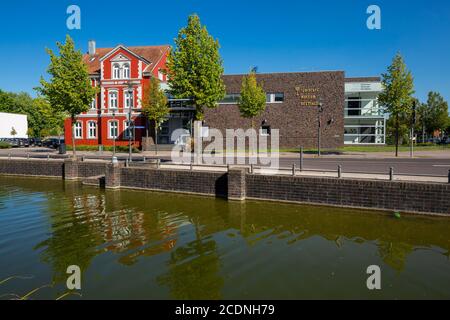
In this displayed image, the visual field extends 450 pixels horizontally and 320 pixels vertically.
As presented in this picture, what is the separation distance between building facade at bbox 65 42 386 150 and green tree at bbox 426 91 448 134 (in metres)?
21.1

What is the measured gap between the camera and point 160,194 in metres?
18.9

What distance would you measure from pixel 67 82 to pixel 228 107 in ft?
64.3

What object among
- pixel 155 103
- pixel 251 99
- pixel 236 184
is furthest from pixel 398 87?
pixel 155 103

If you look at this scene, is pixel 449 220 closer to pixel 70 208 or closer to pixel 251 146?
pixel 70 208

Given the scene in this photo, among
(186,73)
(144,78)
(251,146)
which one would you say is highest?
(144,78)

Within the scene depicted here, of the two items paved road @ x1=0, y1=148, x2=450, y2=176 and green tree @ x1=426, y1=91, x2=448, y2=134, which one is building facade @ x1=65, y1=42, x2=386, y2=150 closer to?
paved road @ x1=0, y1=148, x2=450, y2=176

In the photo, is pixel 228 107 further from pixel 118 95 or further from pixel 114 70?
pixel 114 70

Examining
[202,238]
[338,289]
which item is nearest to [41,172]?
[202,238]

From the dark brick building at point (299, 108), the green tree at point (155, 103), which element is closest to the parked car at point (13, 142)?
the green tree at point (155, 103)

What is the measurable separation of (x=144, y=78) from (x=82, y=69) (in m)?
12.6

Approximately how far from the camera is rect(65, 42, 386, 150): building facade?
4006 cm

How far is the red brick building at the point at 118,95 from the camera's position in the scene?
134 feet

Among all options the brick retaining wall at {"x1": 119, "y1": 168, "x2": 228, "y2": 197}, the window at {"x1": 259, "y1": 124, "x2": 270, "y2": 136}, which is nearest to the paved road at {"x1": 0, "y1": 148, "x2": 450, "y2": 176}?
the brick retaining wall at {"x1": 119, "y1": 168, "x2": 228, "y2": 197}

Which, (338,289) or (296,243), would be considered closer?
(338,289)
